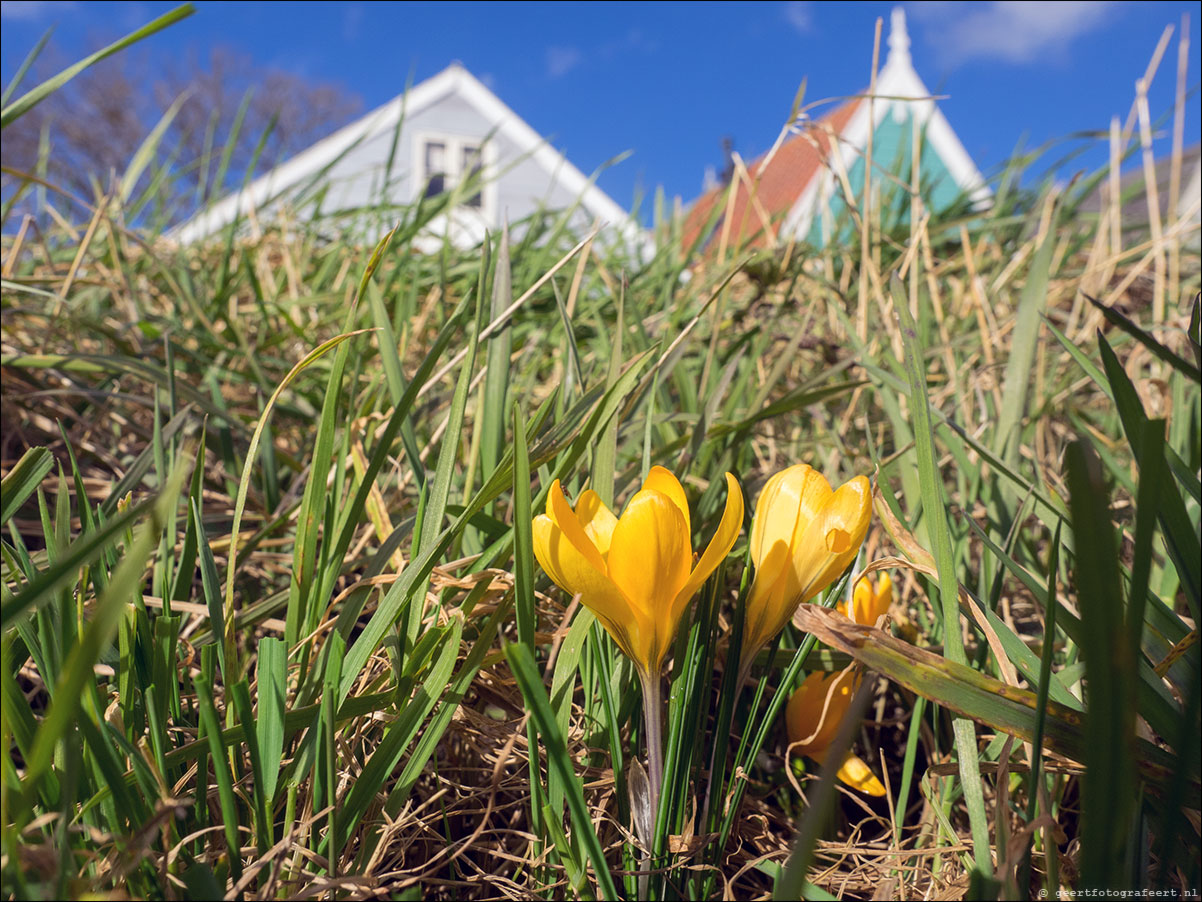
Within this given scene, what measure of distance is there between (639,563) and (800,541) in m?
0.11

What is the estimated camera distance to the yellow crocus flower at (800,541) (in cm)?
49

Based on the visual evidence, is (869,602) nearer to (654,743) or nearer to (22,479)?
(654,743)

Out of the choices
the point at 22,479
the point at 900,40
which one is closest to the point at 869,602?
the point at 22,479

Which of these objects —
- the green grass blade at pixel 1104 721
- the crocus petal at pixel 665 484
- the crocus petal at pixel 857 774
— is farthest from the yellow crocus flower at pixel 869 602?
the green grass blade at pixel 1104 721

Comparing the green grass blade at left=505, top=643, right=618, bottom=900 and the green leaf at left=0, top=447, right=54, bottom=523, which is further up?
the green leaf at left=0, top=447, right=54, bottom=523

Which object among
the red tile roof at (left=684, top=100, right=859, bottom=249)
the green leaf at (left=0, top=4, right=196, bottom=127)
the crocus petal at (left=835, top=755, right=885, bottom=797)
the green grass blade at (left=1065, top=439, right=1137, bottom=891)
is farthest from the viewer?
the red tile roof at (left=684, top=100, right=859, bottom=249)

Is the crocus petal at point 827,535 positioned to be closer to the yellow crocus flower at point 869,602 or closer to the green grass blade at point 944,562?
the green grass blade at point 944,562

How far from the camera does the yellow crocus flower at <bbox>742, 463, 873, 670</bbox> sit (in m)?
0.49

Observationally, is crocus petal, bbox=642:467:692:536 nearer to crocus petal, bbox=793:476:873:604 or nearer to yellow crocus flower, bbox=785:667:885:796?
crocus petal, bbox=793:476:873:604

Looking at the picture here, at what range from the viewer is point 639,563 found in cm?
45

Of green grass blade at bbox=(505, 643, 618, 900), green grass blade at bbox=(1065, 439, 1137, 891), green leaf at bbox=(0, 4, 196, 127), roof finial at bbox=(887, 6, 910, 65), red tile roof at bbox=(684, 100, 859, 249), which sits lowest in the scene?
green grass blade at bbox=(505, 643, 618, 900)

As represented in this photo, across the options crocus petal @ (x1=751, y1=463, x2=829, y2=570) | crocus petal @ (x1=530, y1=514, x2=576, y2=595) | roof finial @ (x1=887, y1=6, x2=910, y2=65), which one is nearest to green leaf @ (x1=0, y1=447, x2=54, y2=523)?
crocus petal @ (x1=530, y1=514, x2=576, y2=595)

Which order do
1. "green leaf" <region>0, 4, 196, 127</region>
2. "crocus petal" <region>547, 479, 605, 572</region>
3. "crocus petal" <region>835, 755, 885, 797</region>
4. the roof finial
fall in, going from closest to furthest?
"crocus petal" <region>547, 479, 605, 572</region>
"crocus petal" <region>835, 755, 885, 797</region>
"green leaf" <region>0, 4, 196, 127</region>
the roof finial

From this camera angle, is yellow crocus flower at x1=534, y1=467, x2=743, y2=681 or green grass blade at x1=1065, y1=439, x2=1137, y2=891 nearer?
green grass blade at x1=1065, y1=439, x2=1137, y2=891
